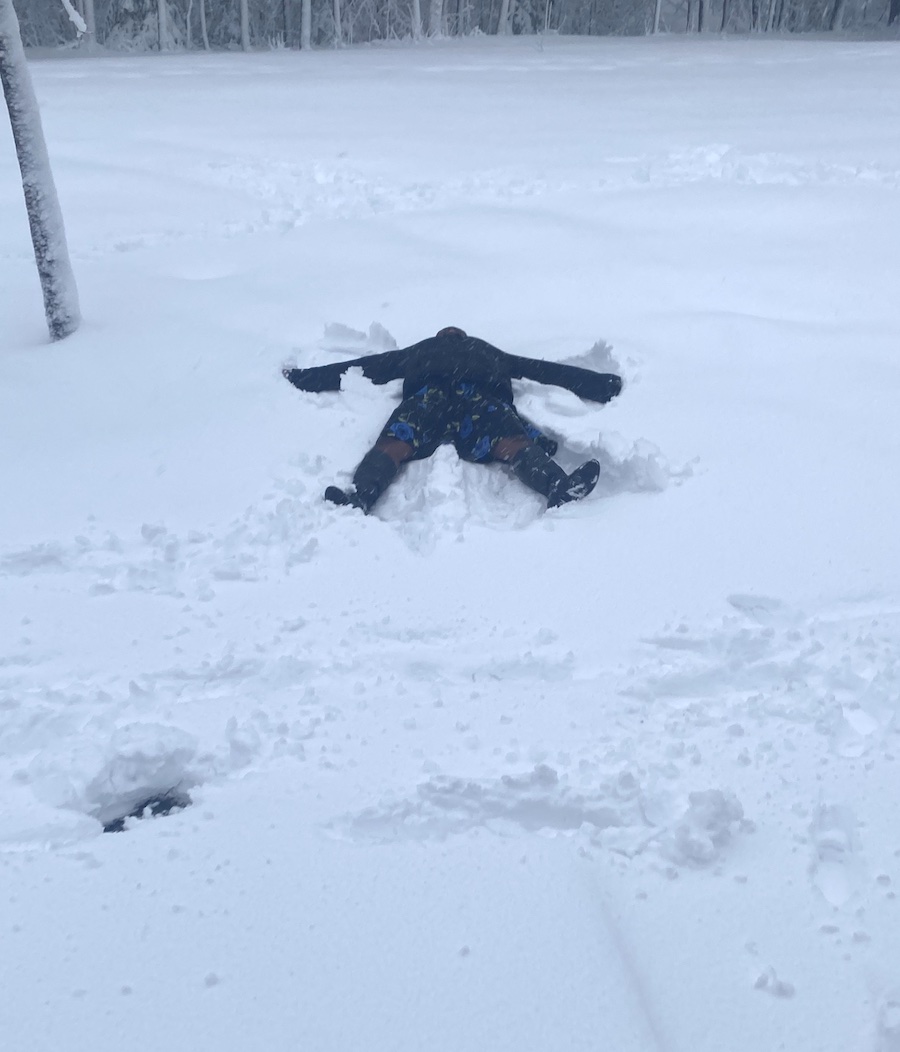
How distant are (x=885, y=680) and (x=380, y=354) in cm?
301

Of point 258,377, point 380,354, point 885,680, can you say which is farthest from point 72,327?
point 885,680

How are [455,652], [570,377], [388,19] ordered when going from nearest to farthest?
[455,652], [570,377], [388,19]

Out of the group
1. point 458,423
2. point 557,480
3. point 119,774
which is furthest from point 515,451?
point 119,774

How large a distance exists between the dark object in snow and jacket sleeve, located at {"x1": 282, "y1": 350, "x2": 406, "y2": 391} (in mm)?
2705

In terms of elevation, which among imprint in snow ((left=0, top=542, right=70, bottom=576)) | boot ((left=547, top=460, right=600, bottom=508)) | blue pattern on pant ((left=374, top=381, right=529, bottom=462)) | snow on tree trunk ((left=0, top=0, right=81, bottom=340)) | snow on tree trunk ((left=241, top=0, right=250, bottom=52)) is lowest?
imprint in snow ((left=0, top=542, right=70, bottom=576))

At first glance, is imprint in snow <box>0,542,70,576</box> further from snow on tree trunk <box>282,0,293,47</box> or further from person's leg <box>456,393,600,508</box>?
snow on tree trunk <box>282,0,293,47</box>

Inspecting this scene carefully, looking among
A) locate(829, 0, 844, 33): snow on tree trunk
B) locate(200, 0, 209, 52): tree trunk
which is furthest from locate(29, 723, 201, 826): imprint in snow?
locate(829, 0, 844, 33): snow on tree trunk

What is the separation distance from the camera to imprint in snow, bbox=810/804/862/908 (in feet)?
7.31

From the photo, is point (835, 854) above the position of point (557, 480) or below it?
below

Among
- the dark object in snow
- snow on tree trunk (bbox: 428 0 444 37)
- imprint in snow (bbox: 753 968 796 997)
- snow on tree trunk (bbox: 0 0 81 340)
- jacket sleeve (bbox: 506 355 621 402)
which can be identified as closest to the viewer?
imprint in snow (bbox: 753 968 796 997)

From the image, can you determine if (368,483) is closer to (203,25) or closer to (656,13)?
(203,25)

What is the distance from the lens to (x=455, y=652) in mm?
3146

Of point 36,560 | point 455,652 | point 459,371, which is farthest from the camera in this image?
point 459,371

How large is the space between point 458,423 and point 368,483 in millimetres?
672
